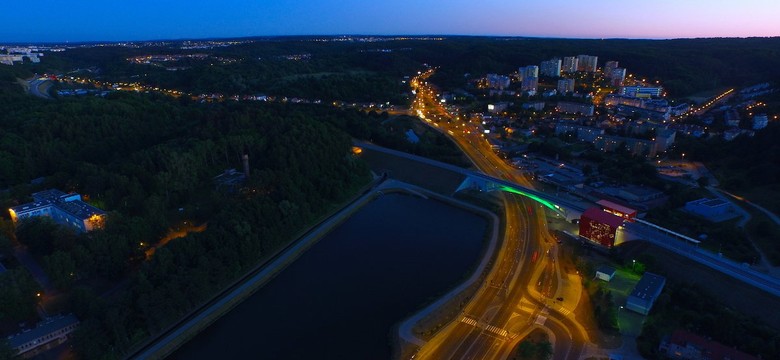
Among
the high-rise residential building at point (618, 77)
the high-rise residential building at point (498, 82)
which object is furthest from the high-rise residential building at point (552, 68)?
the high-rise residential building at point (498, 82)

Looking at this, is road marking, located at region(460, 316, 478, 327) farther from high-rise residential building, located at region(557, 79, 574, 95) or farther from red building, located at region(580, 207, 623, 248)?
high-rise residential building, located at region(557, 79, 574, 95)

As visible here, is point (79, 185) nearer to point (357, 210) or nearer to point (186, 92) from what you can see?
point (357, 210)

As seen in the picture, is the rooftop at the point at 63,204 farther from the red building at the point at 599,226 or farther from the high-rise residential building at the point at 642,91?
the high-rise residential building at the point at 642,91

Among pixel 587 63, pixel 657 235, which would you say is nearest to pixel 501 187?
pixel 657 235

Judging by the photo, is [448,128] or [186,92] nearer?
[448,128]

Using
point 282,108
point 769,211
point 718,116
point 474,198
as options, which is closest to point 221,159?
point 282,108

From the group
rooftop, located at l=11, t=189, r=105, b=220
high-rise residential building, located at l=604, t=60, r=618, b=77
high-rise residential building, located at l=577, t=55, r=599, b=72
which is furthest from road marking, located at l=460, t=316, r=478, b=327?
high-rise residential building, located at l=577, t=55, r=599, b=72

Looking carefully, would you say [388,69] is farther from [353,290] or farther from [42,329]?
[42,329]
